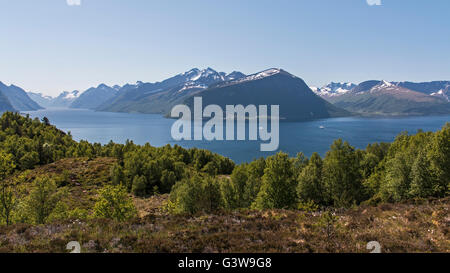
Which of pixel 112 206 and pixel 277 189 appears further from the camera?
pixel 277 189

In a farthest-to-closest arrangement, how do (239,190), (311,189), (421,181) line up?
(239,190)
(311,189)
(421,181)

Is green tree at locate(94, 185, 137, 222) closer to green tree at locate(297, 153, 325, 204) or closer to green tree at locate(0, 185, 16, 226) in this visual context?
green tree at locate(0, 185, 16, 226)

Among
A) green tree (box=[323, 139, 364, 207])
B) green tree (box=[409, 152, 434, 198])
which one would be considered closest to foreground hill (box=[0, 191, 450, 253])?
green tree (box=[409, 152, 434, 198])

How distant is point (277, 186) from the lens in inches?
1407

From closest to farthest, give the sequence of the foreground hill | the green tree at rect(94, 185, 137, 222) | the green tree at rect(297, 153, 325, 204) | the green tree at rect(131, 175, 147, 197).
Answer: the foreground hill
the green tree at rect(94, 185, 137, 222)
the green tree at rect(297, 153, 325, 204)
the green tree at rect(131, 175, 147, 197)

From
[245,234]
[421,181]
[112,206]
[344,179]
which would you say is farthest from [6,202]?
[421,181]

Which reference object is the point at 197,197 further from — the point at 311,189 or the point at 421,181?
the point at 421,181

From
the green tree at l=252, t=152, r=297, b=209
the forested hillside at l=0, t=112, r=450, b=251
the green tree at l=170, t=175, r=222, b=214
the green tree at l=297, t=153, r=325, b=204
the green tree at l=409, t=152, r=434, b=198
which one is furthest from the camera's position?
the green tree at l=297, t=153, r=325, b=204

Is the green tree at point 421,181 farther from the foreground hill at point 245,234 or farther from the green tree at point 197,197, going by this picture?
the green tree at point 197,197

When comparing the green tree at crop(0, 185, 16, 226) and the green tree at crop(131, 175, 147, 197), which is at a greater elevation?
the green tree at crop(0, 185, 16, 226)

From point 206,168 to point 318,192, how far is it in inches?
2629
